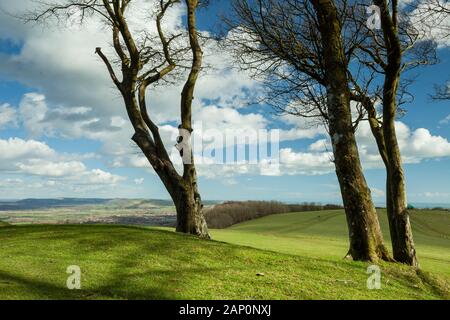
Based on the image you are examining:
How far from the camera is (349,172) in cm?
1199

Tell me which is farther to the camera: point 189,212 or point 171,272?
point 189,212

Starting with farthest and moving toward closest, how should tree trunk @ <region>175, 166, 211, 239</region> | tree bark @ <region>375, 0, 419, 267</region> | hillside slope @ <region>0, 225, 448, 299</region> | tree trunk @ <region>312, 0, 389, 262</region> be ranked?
1. tree trunk @ <region>175, 166, 211, 239</region>
2. tree bark @ <region>375, 0, 419, 267</region>
3. tree trunk @ <region>312, 0, 389, 262</region>
4. hillside slope @ <region>0, 225, 448, 299</region>

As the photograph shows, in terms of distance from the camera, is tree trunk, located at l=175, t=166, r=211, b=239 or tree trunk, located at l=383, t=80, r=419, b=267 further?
tree trunk, located at l=175, t=166, r=211, b=239

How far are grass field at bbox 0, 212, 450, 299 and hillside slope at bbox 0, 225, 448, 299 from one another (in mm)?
16

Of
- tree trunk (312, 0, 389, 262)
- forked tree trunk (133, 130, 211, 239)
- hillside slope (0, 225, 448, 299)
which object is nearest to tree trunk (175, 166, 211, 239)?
forked tree trunk (133, 130, 211, 239)

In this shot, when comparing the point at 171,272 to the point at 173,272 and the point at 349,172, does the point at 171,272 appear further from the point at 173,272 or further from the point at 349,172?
the point at 349,172

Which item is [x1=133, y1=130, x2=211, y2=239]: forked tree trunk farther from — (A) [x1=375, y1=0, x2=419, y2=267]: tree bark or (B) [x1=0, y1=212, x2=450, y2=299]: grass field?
(A) [x1=375, y1=0, x2=419, y2=267]: tree bark

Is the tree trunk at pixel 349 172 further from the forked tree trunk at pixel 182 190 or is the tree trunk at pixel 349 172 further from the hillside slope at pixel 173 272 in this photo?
the forked tree trunk at pixel 182 190

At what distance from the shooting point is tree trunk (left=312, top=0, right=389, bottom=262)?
468 inches

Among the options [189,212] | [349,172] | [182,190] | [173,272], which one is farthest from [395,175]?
[173,272]

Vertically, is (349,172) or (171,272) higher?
(349,172)

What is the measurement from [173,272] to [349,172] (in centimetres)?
585

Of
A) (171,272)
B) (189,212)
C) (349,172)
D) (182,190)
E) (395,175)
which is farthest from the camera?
(182,190)
